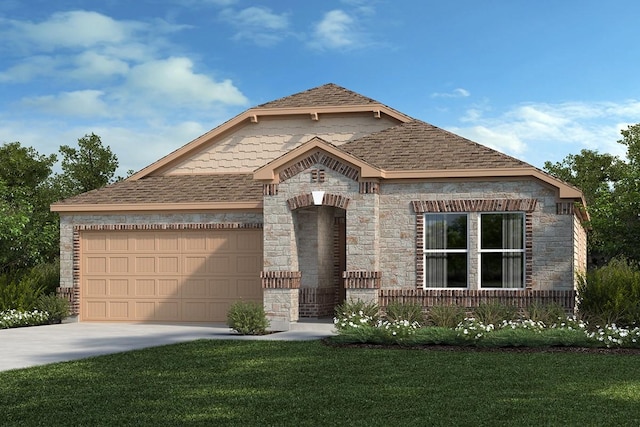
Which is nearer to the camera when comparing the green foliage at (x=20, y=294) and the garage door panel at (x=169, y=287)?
the garage door panel at (x=169, y=287)

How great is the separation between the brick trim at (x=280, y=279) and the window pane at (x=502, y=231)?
4.67m

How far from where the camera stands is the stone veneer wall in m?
20.6

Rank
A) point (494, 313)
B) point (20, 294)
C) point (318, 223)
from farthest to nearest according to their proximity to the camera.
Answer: point (20, 294) → point (318, 223) → point (494, 313)

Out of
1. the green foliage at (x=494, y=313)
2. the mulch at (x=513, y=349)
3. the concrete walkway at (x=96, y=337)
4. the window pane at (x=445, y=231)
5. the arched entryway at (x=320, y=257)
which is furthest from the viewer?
the arched entryway at (x=320, y=257)

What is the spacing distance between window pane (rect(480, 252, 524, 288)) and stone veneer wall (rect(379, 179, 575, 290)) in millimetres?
262

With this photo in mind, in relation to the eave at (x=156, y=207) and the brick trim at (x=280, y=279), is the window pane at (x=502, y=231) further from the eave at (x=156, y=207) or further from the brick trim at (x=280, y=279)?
the eave at (x=156, y=207)

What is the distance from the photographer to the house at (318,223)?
20906mm

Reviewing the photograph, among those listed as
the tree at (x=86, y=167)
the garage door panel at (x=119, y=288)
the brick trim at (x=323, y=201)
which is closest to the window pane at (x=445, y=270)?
the brick trim at (x=323, y=201)

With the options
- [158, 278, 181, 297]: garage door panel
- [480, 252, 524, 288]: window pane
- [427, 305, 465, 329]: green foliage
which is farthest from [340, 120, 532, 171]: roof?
[158, 278, 181, 297]: garage door panel


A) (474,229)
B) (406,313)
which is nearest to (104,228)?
(406,313)

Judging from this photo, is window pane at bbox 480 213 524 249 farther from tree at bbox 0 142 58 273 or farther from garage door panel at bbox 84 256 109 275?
tree at bbox 0 142 58 273

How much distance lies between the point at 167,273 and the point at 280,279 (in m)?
4.14

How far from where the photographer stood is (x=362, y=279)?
21031mm

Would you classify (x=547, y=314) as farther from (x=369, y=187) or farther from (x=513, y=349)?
(x=369, y=187)
